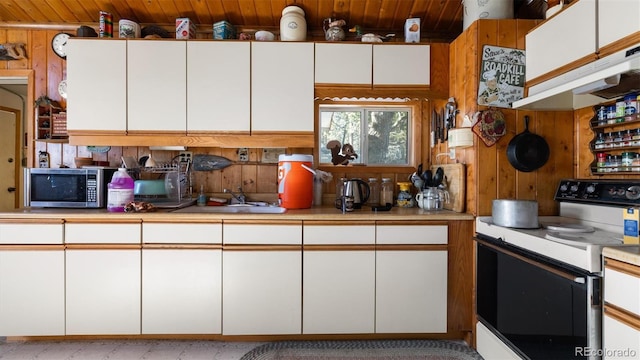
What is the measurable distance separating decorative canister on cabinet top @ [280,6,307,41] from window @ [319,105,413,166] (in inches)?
23.9

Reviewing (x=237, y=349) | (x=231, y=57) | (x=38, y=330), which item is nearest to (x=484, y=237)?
(x=237, y=349)

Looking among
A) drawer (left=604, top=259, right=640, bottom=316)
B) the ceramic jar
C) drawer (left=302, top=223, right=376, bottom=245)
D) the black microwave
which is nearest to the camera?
drawer (left=604, top=259, right=640, bottom=316)

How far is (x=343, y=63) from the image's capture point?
2.24m

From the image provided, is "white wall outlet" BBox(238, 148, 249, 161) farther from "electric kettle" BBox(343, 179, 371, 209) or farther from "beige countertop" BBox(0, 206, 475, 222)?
"electric kettle" BBox(343, 179, 371, 209)

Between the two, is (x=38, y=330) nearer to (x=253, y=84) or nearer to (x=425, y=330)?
(x=253, y=84)

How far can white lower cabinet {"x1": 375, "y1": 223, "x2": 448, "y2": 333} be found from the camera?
6.48ft

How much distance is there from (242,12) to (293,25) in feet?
1.51

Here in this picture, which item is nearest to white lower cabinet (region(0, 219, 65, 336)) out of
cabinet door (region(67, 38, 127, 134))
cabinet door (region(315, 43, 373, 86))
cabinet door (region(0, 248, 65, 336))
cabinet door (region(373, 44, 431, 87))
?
cabinet door (region(0, 248, 65, 336))

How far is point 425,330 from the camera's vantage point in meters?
2.00

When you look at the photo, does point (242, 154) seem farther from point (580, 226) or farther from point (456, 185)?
point (580, 226)

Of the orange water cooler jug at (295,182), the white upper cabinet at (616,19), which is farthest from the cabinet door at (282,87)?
the white upper cabinet at (616,19)

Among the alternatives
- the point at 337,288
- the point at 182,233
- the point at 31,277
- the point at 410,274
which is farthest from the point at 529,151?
the point at 31,277

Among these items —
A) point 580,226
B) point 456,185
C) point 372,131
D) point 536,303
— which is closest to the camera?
Answer: point 536,303

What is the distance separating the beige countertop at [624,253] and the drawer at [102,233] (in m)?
2.30
